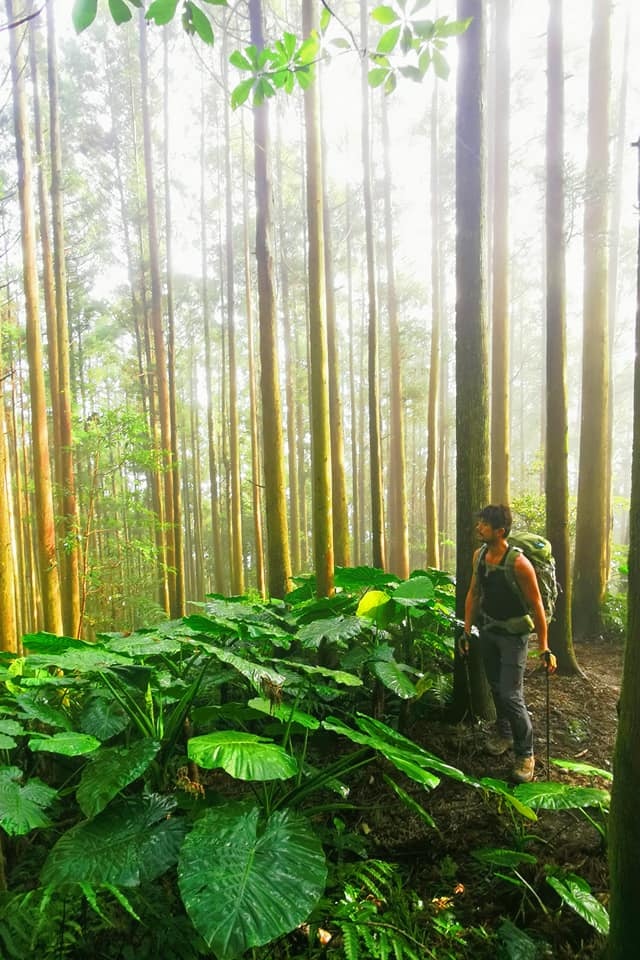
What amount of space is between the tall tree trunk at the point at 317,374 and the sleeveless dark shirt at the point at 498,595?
2.04 metres

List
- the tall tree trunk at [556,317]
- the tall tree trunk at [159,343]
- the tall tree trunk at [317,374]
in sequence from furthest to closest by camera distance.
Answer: the tall tree trunk at [159,343]
the tall tree trunk at [556,317]
the tall tree trunk at [317,374]

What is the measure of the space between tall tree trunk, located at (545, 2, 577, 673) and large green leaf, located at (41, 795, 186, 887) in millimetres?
4685

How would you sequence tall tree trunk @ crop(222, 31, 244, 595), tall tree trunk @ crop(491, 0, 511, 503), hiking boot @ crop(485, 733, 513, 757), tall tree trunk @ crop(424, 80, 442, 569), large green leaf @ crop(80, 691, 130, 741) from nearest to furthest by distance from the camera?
large green leaf @ crop(80, 691, 130, 741), hiking boot @ crop(485, 733, 513, 757), tall tree trunk @ crop(491, 0, 511, 503), tall tree trunk @ crop(424, 80, 442, 569), tall tree trunk @ crop(222, 31, 244, 595)

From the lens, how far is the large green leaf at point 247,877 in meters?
1.40

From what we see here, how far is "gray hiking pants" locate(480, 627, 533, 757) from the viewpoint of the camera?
3.12 m

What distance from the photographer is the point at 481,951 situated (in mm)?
1903

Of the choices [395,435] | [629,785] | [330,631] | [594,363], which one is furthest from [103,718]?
[395,435]

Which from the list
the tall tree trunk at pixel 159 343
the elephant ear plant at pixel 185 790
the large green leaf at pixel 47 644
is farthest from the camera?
the tall tree trunk at pixel 159 343

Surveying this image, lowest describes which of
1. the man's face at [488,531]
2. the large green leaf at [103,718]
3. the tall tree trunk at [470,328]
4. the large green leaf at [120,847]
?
the large green leaf at [103,718]

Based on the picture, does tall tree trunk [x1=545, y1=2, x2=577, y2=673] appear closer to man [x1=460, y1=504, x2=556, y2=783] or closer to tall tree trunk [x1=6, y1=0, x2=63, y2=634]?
man [x1=460, y1=504, x2=556, y2=783]

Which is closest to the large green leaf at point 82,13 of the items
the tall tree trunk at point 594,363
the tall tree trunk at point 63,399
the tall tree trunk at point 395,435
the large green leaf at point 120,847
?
the large green leaf at point 120,847

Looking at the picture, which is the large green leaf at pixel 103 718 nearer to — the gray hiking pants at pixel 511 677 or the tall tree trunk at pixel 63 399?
the gray hiking pants at pixel 511 677

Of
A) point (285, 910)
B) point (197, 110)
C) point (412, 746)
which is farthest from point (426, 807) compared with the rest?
point (197, 110)

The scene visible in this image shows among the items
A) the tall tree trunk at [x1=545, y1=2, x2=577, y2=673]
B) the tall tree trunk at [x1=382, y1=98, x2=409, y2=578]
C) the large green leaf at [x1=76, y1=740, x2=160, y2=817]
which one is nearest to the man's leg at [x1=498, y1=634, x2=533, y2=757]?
the large green leaf at [x1=76, y1=740, x2=160, y2=817]
